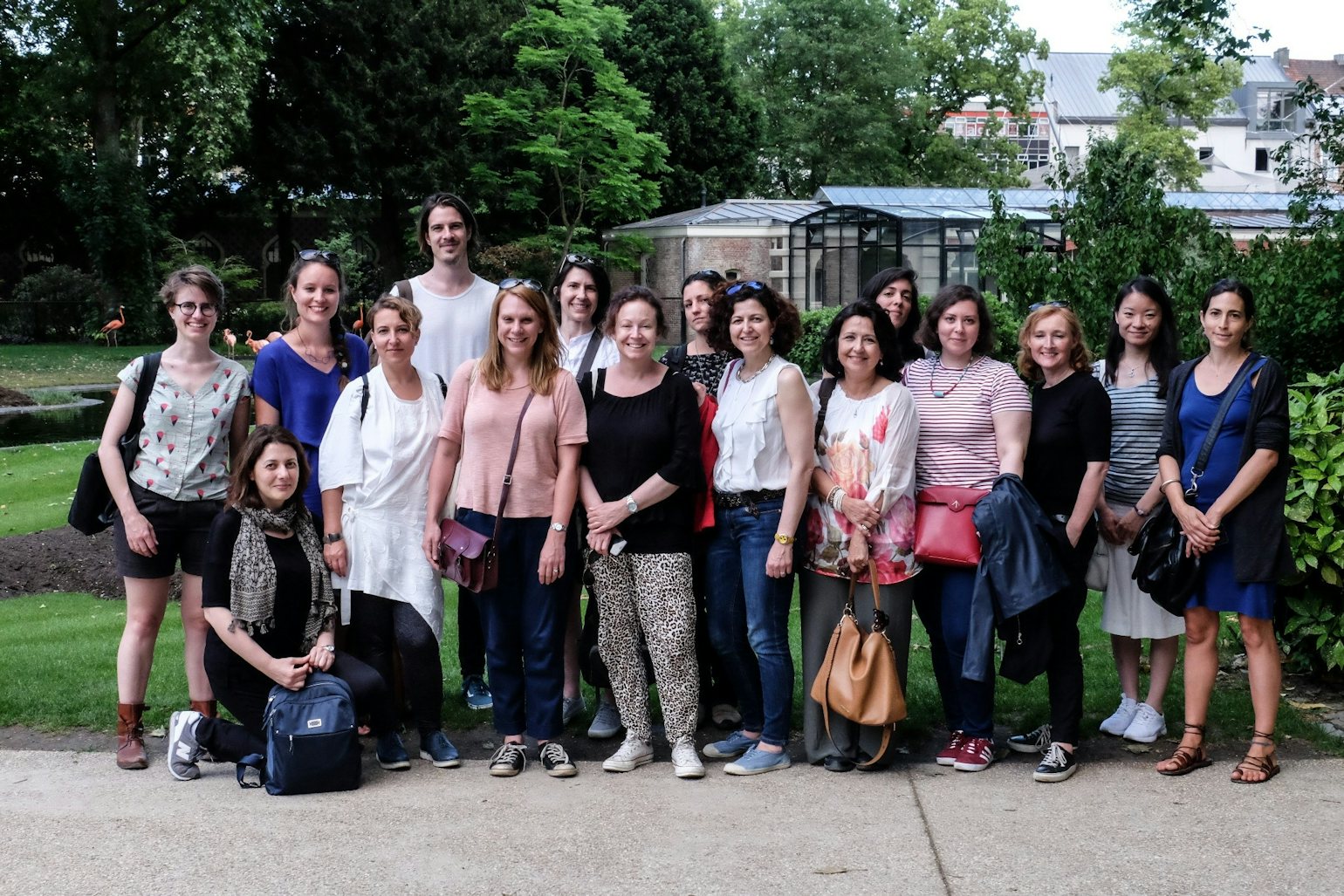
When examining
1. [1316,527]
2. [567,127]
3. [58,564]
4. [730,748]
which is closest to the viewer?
[730,748]

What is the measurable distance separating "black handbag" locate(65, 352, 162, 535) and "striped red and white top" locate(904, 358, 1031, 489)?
314 cm

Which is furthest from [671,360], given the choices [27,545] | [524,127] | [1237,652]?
[524,127]

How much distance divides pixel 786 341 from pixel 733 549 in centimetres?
87

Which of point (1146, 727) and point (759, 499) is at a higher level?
point (759, 499)

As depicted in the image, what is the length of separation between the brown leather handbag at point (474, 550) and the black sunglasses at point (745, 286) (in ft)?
2.93

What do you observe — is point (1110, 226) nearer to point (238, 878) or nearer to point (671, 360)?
point (671, 360)

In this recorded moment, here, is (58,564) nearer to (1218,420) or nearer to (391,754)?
(391,754)

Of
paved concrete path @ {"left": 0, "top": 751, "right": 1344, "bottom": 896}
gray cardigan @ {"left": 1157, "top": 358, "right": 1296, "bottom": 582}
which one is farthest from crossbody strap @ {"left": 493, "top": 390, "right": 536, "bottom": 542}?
gray cardigan @ {"left": 1157, "top": 358, "right": 1296, "bottom": 582}

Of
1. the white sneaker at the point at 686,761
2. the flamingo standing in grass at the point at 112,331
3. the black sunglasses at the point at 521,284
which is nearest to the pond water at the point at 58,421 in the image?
the flamingo standing in grass at the point at 112,331

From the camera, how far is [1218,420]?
188 inches

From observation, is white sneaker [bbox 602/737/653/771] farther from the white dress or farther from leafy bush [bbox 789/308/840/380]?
leafy bush [bbox 789/308/840/380]

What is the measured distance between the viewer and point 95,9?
120ft

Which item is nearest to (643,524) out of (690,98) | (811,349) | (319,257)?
(319,257)

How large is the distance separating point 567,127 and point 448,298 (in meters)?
33.1
